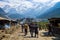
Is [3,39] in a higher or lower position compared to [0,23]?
lower

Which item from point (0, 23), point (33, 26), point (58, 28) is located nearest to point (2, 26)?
point (0, 23)

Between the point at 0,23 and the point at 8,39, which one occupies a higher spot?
the point at 0,23

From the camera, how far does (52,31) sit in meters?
31.0

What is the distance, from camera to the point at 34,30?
2348cm

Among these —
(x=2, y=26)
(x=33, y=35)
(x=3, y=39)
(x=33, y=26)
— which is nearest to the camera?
(x=3, y=39)

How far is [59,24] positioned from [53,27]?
6.42ft

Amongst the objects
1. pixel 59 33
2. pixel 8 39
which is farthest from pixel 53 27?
pixel 8 39

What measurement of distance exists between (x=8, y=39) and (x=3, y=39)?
50 cm

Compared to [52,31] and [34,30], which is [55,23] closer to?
[52,31]

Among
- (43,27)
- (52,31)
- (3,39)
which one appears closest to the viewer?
(3,39)

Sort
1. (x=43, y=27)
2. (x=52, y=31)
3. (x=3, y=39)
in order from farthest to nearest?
(x=43, y=27), (x=52, y=31), (x=3, y=39)

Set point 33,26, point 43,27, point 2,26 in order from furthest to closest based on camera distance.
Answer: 1. point 43,27
2. point 2,26
3. point 33,26

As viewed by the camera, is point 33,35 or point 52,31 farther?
point 52,31

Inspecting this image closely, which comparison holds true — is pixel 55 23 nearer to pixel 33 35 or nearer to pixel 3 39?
pixel 33 35
